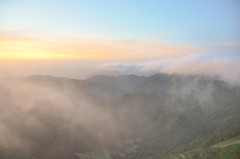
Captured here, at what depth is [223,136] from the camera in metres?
152

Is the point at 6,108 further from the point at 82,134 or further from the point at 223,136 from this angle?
the point at 223,136

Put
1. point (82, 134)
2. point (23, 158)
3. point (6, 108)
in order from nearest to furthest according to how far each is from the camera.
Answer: point (23, 158) < point (6, 108) < point (82, 134)

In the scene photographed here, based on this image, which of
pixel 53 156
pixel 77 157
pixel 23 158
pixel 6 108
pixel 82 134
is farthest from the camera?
pixel 82 134

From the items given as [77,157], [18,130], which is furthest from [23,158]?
[77,157]

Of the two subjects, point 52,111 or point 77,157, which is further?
point 52,111

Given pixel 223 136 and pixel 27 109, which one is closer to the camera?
pixel 223 136

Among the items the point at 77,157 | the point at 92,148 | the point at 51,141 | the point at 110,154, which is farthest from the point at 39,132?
the point at 110,154

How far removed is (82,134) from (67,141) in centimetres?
2569

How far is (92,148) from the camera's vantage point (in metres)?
172

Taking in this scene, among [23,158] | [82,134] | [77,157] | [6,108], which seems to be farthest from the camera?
[82,134]

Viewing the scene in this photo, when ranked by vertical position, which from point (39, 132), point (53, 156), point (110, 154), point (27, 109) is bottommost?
point (110, 154)

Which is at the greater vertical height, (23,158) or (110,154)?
(23,158)

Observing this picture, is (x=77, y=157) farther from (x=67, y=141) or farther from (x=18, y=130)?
(x=18, y=130)

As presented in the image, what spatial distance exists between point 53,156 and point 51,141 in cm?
1896
